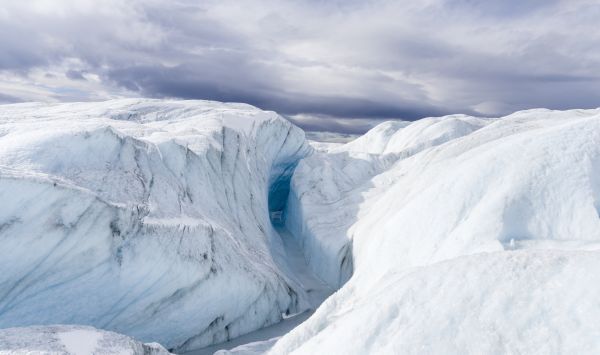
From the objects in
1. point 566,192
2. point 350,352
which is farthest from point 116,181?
point 566,192

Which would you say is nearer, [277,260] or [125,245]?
[125,245]

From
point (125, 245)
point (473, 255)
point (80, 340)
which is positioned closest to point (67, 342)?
point (80, 340)

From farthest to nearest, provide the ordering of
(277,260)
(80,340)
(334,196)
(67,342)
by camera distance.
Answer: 1. (334,196)
2. (277,260)
3. (80,340)
4. (67,342)

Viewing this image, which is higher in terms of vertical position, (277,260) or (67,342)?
(67,342)

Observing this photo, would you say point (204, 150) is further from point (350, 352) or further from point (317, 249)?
point (350, 352)

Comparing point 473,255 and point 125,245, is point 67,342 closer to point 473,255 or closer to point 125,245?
point 125,245

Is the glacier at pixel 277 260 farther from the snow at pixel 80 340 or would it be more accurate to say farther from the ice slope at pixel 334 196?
the ice slope at pixel 334 196

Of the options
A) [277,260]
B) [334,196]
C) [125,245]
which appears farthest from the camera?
[334,196]
